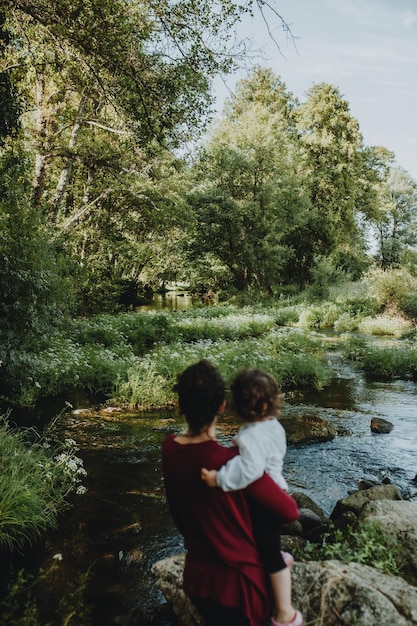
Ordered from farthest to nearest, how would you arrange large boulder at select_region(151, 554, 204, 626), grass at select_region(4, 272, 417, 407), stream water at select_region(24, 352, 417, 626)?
grass at select_region(4, 272, 417, 407) < stream water at select_region(24, 352, 417, 626) < large boulder at select_region(151, 554, 204, 626)

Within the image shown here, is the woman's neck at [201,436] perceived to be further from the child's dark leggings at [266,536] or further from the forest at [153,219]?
the forest at [153,219]

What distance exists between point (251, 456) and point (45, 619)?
2.84 metres

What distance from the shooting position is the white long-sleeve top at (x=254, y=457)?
2078 mm

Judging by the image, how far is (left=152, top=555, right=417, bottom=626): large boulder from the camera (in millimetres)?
2842

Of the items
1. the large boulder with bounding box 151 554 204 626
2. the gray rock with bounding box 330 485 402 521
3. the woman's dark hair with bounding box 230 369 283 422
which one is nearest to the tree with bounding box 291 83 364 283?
the gray rock with bounding box 330 485 402 521

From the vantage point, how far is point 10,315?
8.38 m

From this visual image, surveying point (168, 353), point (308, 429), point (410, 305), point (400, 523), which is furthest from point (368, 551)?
point (410, 305)

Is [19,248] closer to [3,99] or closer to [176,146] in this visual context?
[3,99]

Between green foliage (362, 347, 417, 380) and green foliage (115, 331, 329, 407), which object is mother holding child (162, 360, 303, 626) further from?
green foliage (362, 347, 417, 380)

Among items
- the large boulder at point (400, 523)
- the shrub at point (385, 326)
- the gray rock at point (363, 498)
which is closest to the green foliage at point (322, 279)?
the shrub at point (385, 326)

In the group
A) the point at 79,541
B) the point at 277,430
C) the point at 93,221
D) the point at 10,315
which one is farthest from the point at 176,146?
the point at 93,221

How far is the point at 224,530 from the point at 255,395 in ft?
2.22

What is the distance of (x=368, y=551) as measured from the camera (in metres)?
3.77

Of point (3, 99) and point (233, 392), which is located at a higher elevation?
point (3, 99)
